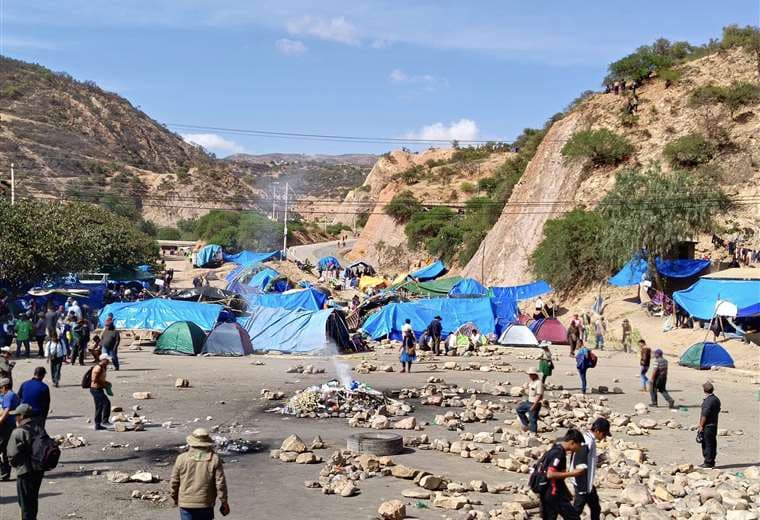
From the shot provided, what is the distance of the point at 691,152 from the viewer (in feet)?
154

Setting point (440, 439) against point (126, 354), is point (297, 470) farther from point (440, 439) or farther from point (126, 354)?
point (126, 354)

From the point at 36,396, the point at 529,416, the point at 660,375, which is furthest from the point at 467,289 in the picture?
the point at 36,396

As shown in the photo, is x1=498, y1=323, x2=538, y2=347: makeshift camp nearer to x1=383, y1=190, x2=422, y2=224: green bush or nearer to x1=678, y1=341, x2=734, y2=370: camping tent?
x1=678, y1=341, x2=734, y2=370: camping tent

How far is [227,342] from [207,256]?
4759 cm

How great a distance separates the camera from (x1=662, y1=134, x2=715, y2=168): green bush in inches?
1853

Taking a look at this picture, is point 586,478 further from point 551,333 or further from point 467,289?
point 467,289

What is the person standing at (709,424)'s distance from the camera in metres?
13.3

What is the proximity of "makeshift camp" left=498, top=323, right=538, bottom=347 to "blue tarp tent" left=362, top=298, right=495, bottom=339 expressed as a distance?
1367 mm

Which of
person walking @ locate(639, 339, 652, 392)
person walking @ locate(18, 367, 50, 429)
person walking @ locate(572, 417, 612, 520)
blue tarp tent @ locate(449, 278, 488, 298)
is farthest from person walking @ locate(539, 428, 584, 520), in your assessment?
blue tarp tent @ locate(449, 278, 488, 298)

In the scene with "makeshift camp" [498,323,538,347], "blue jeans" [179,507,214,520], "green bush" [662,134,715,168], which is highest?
"green bush" [662,134,715,168]

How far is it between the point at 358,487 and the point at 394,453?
214cm

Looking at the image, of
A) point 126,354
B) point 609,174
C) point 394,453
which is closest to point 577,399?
point 394,453

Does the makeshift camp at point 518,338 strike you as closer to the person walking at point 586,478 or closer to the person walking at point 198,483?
the person walking at point 586,478

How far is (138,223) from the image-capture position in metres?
100
